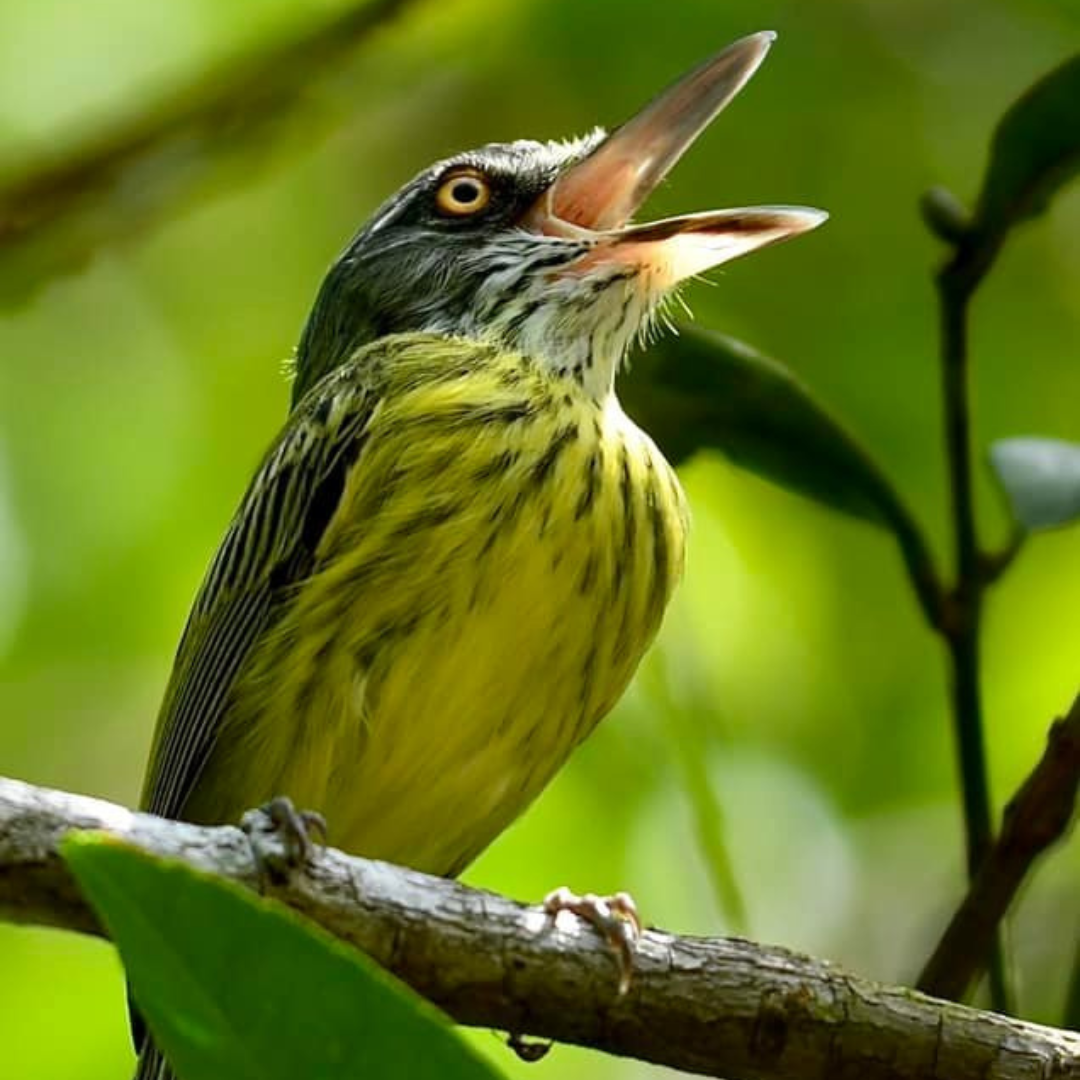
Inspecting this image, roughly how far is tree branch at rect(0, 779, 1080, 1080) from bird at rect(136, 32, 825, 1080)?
3.32 ft

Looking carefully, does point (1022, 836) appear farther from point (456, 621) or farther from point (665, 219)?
point (665, 219)

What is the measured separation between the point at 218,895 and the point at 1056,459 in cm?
201

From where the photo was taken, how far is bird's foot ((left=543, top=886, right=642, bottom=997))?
117 inches

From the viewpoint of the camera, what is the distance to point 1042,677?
5441 mm

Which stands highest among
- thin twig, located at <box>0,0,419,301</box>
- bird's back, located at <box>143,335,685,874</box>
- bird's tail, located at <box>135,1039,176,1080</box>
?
thin twig, located at <box>0,0,419,301</box>

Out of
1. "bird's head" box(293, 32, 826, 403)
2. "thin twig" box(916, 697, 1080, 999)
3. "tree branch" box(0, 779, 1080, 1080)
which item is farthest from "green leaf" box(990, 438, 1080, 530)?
"bird's head" box(293, 32, 826, 403)

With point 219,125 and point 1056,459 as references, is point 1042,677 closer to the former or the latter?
point 1056,459

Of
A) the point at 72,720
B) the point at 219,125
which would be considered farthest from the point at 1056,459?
the point at 72,720

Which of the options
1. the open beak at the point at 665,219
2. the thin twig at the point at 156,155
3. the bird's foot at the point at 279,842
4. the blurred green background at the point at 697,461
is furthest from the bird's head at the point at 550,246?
the bird's foot at the point at 279,842

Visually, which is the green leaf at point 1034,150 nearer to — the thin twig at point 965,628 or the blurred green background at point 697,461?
the thin twig at point 965,628

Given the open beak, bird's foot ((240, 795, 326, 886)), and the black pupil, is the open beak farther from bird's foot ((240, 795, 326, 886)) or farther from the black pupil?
bird's foot ((240, 795, 326, 886))

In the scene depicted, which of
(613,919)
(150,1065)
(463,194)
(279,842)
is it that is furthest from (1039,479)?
(463,194)

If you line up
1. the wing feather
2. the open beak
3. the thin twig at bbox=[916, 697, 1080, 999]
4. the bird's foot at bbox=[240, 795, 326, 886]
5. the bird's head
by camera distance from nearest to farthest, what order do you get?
the bird's foot at bbox=[240, 795, 326, 886] < the thin twig at bbox=[916, 697, 1080, 999] < the wing feather < the open beak < the bird's head

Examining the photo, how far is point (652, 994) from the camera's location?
2.98m
